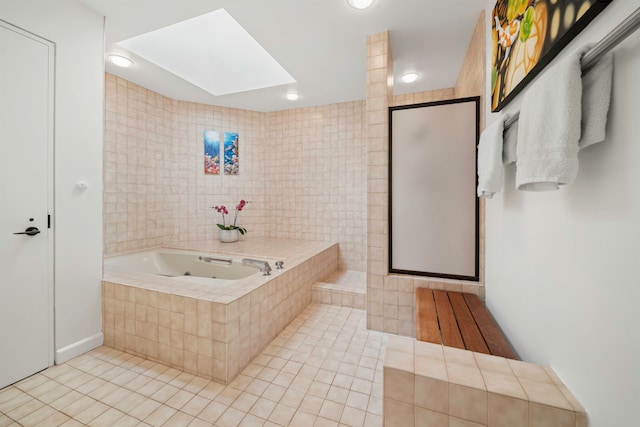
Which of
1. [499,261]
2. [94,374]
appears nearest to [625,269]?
[499,261]

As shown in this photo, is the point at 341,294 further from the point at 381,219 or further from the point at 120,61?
the point at 120,61

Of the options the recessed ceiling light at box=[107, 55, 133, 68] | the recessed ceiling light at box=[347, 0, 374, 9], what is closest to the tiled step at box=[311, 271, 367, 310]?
the recessed ceiling light at box=[347, 0, 374, 9]

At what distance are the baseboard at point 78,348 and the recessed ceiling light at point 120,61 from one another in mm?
2586

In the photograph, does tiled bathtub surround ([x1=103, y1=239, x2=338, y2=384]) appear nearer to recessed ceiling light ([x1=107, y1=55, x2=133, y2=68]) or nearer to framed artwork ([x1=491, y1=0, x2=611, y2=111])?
framed artwork ([x1=491, y1=0, x2=611, y2=111])

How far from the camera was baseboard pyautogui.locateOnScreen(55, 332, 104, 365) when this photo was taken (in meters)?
1.67

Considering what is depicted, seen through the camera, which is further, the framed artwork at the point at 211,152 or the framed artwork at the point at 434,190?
the framed artwork at the point at 211,152

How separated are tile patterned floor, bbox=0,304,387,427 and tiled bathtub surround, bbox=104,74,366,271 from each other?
1699mm

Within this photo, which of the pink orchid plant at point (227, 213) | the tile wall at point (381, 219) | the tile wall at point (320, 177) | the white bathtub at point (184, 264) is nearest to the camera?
the tile wall at point (381, 219)

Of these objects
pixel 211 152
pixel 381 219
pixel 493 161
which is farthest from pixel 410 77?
pixel 211 152

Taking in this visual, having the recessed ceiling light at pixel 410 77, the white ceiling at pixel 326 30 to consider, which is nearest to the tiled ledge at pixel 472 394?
the white ceiling at pixel 326 30

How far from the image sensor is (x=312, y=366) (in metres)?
1.65

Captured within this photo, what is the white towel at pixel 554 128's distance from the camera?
695 millimetres

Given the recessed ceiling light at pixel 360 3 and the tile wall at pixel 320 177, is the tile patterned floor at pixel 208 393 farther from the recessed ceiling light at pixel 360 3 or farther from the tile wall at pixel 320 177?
the recessed ceiling light at pixel 360 3

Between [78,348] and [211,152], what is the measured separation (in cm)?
280
